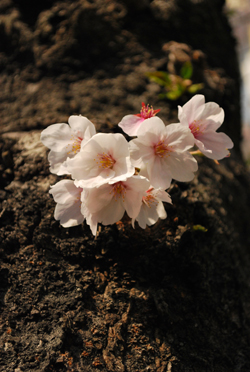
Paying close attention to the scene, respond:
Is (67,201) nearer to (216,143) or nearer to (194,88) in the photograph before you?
(216,143)

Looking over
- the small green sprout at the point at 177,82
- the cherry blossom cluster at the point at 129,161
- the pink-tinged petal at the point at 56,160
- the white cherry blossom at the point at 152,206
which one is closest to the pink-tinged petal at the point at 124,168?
the cherry blossom cluster at the point at 129,161

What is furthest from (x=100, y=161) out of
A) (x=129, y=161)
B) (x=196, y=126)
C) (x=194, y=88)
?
(x=194, y=88)

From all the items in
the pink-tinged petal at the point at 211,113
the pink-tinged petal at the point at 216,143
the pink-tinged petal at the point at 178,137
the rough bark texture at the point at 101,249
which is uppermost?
the pink-tinged petal at the point at 211,113

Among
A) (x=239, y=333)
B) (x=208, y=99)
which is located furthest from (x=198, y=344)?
(x=208, y=99)

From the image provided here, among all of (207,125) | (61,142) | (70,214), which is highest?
(207,125)

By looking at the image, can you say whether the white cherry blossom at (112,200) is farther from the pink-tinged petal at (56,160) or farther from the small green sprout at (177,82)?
the small green sprout at (177,82)

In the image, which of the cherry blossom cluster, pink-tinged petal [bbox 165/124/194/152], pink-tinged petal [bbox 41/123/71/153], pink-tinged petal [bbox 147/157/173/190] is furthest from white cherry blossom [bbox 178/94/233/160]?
pink-tinged petal [bbox 41/123/71/153]

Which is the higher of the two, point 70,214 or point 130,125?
point 130,125

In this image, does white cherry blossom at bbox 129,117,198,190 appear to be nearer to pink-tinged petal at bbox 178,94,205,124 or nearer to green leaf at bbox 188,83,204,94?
pink-tinged petal at bbox 178,94,205,124
